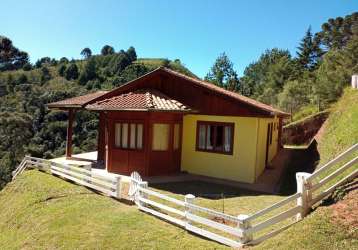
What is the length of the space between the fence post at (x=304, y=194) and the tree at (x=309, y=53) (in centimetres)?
6526

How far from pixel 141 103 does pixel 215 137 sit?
383cm

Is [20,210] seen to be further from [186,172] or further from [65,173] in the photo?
[186,172]

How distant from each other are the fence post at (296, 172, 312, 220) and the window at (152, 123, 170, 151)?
8.34 meters

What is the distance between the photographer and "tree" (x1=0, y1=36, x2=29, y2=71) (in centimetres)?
8825

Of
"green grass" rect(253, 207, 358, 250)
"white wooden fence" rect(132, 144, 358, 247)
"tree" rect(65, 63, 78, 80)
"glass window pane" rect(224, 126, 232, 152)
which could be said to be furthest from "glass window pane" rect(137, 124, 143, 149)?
"tree" rect(65, 63, 78, 80)

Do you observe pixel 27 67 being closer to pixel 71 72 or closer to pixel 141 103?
pixel 71 72

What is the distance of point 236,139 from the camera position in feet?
49.2

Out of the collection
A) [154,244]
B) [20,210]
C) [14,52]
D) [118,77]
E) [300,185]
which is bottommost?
[20,210]

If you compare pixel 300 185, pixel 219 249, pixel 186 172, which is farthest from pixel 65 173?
pixel 300 185

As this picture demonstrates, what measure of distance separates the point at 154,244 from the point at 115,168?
7.97 meters

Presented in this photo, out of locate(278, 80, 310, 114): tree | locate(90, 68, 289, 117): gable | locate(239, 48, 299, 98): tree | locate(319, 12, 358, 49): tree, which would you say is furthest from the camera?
locate(239, 48, 299, 98): tree

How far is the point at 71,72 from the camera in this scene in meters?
83.9

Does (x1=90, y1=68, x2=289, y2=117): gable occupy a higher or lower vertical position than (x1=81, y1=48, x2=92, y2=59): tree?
lower

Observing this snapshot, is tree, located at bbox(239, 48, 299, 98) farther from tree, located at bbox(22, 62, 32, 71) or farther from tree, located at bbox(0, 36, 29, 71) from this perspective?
tree, located at bbox(0, 36, 29, 71)
